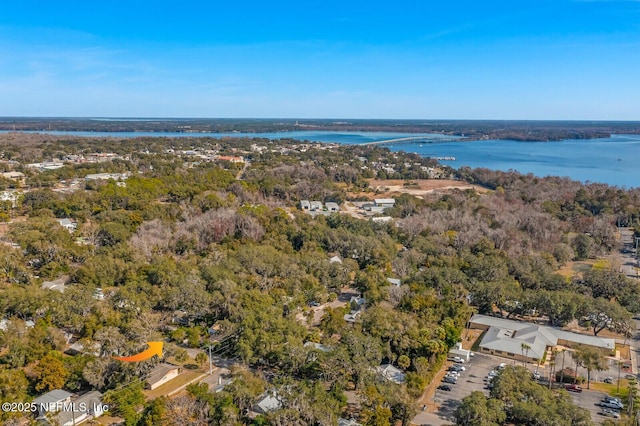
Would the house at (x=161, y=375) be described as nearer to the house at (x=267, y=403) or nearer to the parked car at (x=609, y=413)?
the house at (x=267, y=403)

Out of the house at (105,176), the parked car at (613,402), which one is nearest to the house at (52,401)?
the parked car at (613,402)

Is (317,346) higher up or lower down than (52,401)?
lower down

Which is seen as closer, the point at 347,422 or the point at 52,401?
the point at 347,422

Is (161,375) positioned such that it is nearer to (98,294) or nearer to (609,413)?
(98,294)

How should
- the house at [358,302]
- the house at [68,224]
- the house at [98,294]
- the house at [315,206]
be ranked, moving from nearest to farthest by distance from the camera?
the house at [98,294] → the house at [358,302] → the house at [68,224] → the house at [315,206]

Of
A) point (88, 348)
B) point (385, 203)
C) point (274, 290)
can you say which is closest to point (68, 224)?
point (274, 290)

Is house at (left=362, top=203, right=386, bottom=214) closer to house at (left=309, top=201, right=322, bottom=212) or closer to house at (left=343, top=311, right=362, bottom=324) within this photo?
house at (left=309, top=201, right=322, bottom=212)
